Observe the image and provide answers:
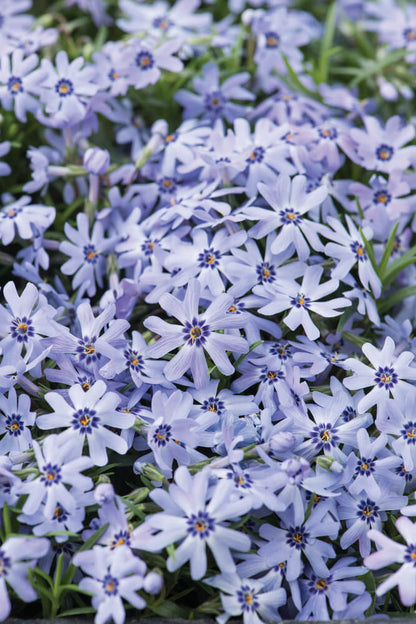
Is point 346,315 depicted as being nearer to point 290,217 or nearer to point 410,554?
point 290,217

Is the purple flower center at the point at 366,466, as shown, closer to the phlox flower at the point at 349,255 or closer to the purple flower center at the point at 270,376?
the purple flower center at the point at 270,376

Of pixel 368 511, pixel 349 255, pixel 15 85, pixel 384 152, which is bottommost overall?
pixel 368 511

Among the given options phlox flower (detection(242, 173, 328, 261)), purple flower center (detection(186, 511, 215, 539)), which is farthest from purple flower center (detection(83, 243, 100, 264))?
purple flower center (detection(186, 511, 215, 539))

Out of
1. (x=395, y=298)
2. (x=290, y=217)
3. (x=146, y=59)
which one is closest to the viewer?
(x=290, y=217)

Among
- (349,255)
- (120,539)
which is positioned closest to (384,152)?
(349,255)

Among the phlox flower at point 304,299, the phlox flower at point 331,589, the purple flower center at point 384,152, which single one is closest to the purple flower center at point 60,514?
the phlox flower at point 331,589

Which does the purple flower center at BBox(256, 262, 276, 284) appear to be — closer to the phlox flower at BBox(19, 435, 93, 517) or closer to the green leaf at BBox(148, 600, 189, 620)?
the phlox flower at BBox(19, 435, 93, 517)
